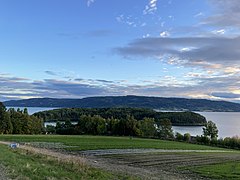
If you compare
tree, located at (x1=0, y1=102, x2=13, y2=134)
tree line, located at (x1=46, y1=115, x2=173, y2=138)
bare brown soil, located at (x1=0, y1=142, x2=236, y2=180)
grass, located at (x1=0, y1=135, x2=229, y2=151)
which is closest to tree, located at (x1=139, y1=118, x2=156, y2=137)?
tree line, located at (x1=46, y1=115, x2=173, y2=138)

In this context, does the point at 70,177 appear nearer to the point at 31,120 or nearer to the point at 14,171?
the point at 14,171

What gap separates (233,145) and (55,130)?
64655mm

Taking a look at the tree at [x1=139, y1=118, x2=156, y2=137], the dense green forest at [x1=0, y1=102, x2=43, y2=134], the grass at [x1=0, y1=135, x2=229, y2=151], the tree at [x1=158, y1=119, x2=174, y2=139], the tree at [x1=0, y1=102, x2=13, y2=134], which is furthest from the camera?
the tree at [x1=139, y1=118, x2=156, y2=137]

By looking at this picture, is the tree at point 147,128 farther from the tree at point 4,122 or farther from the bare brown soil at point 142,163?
the bare brown soil at point 142,163

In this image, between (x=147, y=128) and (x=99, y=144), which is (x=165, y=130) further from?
(x=99, y=144)

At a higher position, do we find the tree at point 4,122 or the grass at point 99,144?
the tree at point 4,122

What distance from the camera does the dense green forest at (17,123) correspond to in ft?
327

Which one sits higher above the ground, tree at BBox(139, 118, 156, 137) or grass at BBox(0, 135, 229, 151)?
tree at BBox(139, 118, 156, 137)

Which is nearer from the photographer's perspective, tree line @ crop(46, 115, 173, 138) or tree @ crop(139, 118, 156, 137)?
tree @ crop(139, 118, 156, 137)

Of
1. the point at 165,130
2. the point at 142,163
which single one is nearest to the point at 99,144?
the point at 142,163

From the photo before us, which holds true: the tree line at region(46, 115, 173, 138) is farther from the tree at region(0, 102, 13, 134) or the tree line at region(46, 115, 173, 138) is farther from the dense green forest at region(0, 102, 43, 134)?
the tree at region(0, 102, 13, 134)

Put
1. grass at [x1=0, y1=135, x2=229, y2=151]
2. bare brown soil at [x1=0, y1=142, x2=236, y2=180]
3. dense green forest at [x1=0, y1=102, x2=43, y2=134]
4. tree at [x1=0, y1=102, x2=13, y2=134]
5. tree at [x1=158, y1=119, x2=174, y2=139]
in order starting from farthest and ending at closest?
1. tree at [x1=158, y1=119, x2=174, y2=139]
2. dense green forest at [x1=0, y1=102, x2=43, y2=134]
3. tree at [x1=0, y1=102, x2=13, y2=134]
4. grass at [x1=0, y1=135, x2=229, y2=151]
5. bare brown soil at [x1=0, y1=142, x2=236, y2=180]

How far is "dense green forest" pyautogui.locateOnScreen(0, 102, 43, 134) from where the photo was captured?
3930 inches

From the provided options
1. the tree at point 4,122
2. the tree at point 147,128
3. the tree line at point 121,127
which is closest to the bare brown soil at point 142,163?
the tree at point 4,122
